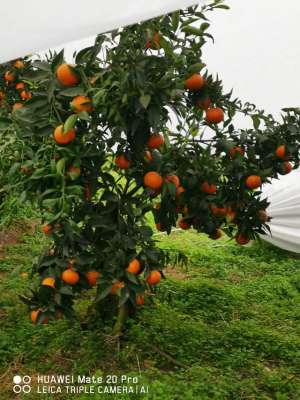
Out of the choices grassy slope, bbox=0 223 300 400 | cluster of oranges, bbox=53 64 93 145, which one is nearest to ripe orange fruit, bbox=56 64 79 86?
cluster of oranges, bbox=53 64 93 145

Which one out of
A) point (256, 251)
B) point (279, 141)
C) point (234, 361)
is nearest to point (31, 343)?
point (234, 361)

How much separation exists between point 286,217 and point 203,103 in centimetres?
233

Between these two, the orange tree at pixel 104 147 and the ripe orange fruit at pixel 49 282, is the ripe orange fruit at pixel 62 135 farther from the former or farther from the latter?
the ripe orange fruit at pixel 49 282

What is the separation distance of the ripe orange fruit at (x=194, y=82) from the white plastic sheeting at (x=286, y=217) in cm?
225

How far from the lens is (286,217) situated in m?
4.11

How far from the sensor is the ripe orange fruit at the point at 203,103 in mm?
2010

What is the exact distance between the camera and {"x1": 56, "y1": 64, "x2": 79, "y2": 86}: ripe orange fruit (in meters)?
1.63

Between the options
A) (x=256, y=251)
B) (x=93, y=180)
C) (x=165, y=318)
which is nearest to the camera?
(x=93, y=180)

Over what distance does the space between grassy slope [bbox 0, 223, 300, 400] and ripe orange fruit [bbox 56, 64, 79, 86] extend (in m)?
0.66

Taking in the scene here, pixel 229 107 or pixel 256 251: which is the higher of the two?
pixel 229 107

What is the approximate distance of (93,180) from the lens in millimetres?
→ 1791

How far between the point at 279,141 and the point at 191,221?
556 millimetres

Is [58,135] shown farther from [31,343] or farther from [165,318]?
[165,318]

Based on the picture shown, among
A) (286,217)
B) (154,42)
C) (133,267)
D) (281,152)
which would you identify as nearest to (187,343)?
(133,267)
